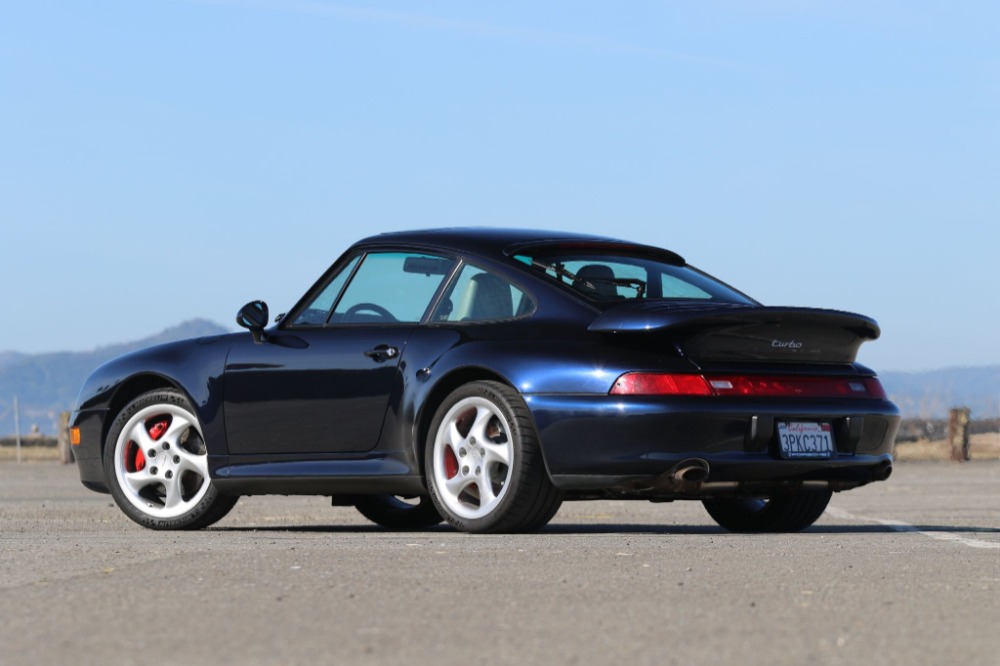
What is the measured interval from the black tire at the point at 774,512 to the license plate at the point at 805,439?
0.85m

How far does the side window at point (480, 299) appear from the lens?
8.33 metres

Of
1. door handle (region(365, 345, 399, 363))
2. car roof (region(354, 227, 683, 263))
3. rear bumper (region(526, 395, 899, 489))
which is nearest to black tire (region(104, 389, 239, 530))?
door handle (region(365, 345, 399, 363))

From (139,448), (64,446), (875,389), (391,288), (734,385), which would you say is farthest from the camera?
(64,446)

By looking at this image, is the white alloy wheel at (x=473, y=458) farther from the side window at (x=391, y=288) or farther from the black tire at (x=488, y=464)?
the side window at (x=391, y=288)

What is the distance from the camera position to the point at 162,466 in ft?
30.9

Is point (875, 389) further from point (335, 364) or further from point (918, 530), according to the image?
point (335, 364)

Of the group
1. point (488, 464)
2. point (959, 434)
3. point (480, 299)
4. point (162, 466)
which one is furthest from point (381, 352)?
point (959, 434)

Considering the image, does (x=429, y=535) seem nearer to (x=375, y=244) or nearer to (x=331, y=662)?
(x=375, y=244)

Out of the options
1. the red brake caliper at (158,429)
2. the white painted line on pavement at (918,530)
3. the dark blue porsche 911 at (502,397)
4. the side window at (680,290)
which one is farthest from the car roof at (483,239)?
the white painted line on pavement at (918,530)

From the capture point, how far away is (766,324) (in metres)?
8.09

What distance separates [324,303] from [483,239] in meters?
0.93

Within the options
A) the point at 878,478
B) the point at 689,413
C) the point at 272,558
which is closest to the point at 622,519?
the point at 878,478

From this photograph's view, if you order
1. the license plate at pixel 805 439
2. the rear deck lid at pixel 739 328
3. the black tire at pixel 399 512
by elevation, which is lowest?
the black tire at pixel 399 512

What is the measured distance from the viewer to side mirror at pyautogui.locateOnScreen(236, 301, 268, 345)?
909 cm
